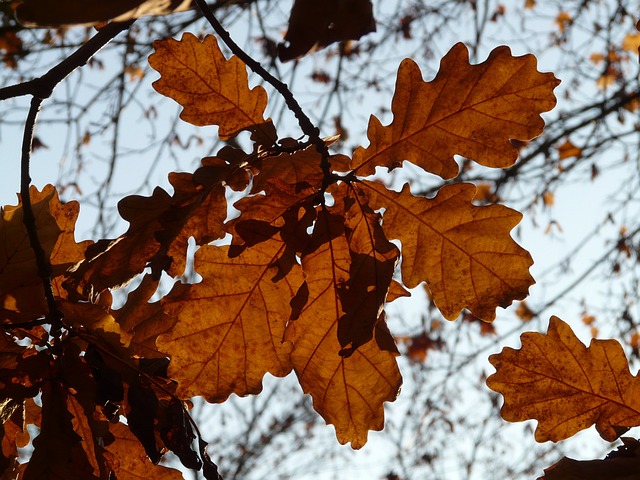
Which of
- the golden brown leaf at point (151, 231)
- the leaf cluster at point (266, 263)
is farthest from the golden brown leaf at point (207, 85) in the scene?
the golden brown leaf at point (151, 231)

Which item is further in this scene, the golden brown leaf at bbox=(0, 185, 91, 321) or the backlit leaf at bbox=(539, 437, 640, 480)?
the golden brown leaf at bbox=(0, 185, 91, 321)

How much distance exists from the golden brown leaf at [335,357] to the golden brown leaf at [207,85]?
0.69 feet

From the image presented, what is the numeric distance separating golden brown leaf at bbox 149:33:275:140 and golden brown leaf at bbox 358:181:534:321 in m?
0.22

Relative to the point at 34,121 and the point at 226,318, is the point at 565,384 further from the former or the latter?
the point at 34,121

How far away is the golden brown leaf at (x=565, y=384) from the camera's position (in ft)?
3.48

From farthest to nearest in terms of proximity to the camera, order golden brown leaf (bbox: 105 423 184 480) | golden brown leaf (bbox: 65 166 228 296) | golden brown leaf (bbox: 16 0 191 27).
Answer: golden brown leaf (bbox: 105 423 184 480)
golden brown leaf (bbox: 65 166 228 296)
golden brown leaf (bbox: 16 0 191 27)

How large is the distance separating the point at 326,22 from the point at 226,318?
52cm

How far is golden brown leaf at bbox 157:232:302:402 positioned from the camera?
3.66 ft

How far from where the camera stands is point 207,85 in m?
1.15

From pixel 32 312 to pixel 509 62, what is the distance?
2.65 ft

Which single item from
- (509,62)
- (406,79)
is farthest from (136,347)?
(509,62)

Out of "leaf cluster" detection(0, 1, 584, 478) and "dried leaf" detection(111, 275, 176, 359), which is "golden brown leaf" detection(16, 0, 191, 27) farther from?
"dried leaf" detection(111, 275, 176, 359)

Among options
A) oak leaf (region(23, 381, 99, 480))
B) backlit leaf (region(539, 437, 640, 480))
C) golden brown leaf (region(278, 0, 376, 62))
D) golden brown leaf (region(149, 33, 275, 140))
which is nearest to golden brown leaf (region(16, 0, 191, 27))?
golden brown leaf (region(278, 0, 376, 62))

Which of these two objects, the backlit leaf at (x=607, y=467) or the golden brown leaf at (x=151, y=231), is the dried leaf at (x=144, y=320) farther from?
the backlit leaf at (x=607, y=467)
